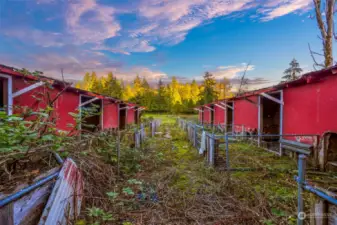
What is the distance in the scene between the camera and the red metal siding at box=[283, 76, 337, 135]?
16.2ft

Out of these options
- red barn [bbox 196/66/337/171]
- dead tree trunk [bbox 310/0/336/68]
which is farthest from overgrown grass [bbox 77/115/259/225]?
dead tree trunk [bbox 310/0/336/68]

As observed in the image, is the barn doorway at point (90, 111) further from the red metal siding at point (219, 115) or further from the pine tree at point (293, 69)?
the pine tree at point (293, 69)

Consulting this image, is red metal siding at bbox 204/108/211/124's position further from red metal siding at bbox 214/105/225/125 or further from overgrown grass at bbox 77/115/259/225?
overgrown grass at bbox 77/115/259/225

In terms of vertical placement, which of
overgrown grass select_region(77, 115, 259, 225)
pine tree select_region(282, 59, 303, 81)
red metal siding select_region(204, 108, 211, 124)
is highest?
pine tree select_region(282, 59, 303, 81)

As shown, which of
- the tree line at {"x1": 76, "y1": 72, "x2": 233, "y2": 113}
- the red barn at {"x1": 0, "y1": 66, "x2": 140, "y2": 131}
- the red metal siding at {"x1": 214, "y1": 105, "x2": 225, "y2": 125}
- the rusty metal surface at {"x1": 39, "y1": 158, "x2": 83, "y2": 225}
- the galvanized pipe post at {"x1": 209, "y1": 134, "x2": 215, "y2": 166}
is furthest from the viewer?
the tree line at {"x1": 76, "y1": 72, "x2": 233, "y2": 113}

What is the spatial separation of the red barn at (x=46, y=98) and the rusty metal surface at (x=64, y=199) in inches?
44.8

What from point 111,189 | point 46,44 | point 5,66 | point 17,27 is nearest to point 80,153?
point 111,189

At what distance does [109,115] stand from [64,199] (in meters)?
10.0

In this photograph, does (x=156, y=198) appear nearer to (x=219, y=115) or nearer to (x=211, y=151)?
(x=211, y=151)

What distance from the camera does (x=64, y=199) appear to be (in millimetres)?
2027

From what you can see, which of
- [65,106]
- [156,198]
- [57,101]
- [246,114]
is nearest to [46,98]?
[57,101]

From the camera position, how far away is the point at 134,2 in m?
7.74

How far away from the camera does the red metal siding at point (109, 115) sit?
10844 millimetres

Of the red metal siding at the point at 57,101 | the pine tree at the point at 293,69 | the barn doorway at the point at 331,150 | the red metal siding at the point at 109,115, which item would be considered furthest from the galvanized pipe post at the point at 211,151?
the pine tree at the point at 293,69
